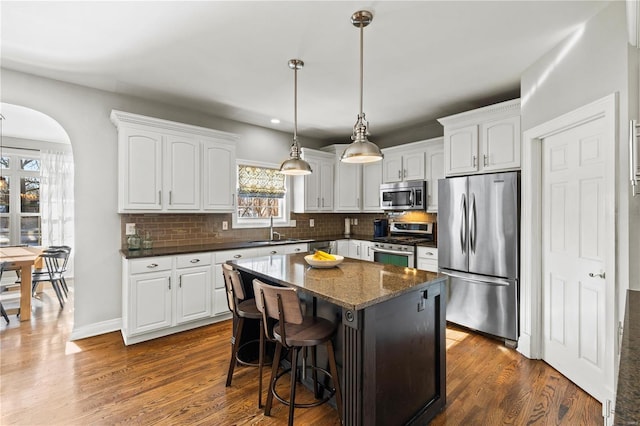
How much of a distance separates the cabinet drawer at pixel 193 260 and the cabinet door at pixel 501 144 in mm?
3347

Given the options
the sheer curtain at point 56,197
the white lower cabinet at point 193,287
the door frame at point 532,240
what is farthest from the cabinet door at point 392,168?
the sheer curtain at point 56,197

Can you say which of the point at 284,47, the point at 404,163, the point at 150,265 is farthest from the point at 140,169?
the point at 404,163

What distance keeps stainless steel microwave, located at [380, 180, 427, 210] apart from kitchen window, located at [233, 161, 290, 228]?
162 centimetres

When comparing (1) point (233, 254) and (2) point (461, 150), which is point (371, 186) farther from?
(1) point (233, 254)

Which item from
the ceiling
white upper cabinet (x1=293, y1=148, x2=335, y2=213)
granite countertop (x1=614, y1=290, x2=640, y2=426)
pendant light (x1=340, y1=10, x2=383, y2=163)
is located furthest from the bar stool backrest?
white upper cabinet (x1=293, y1=148, x2=335, y2=213)

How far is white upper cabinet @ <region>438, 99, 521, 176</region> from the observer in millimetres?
3244

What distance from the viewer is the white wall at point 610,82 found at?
1.93 meters

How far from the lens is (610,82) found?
206cm

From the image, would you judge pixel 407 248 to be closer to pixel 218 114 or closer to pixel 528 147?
pixel 528 147

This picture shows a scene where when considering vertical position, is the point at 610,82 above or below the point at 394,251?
above

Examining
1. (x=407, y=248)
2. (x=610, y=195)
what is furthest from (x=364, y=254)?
(x=610, y=195)

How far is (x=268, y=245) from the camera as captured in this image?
168 inches

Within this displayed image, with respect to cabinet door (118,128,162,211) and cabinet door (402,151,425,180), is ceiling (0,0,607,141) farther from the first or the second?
cabinet door (402,151,425,180)

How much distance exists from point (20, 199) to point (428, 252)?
7.17 m
